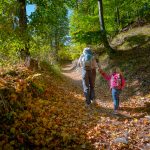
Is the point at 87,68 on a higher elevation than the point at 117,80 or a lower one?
Answer: higher

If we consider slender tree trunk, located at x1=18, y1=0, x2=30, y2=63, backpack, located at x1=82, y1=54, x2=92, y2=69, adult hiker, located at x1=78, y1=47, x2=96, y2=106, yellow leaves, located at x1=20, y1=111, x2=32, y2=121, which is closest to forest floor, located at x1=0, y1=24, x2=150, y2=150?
yellow leaves, located at x1=20, y1=111, x2=32, y2=121

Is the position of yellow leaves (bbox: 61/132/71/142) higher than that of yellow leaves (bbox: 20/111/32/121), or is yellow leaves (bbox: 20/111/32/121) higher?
yellow leaves (bbox: 20/111/32/121)

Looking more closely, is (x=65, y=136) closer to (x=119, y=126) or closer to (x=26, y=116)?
(x=26, y=116)

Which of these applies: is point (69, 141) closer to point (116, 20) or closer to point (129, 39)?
point (129, 39)

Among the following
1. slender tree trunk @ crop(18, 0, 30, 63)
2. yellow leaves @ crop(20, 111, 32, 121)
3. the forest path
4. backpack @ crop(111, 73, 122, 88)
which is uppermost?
slender tree trunk @ crop(18, 0, 30, 63)

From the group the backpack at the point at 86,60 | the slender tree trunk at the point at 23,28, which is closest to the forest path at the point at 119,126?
the backpack at the point at 86,60

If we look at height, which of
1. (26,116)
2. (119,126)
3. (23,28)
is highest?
(23,28)

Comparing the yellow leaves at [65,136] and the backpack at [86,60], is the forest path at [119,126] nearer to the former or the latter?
the yellow leaves at [65,136]

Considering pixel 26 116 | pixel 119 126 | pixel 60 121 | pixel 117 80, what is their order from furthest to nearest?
pixel 117 80 → pixel 119 126 → pixel 60 121 → pixel 26 116

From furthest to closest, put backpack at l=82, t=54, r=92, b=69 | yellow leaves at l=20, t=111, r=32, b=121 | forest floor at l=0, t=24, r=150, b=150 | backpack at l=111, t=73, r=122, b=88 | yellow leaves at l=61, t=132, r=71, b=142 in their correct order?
backpack at l=82, t=54, r=92, b=69
backpack at l=111, t=73, r=122, b=88
yellow leaves at l=20, t=111, r=32, b=121
yellow leaves at l=61, t=132, r=71, b=142
forest floor at l=0, t=24, r=150, b=150

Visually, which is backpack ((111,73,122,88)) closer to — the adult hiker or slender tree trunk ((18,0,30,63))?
the adult hiker

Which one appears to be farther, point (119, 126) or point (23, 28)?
point (23, 28)

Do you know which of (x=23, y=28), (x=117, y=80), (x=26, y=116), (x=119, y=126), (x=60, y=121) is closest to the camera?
(x=26, y=116)

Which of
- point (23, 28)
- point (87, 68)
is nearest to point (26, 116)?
point (87, 68)
